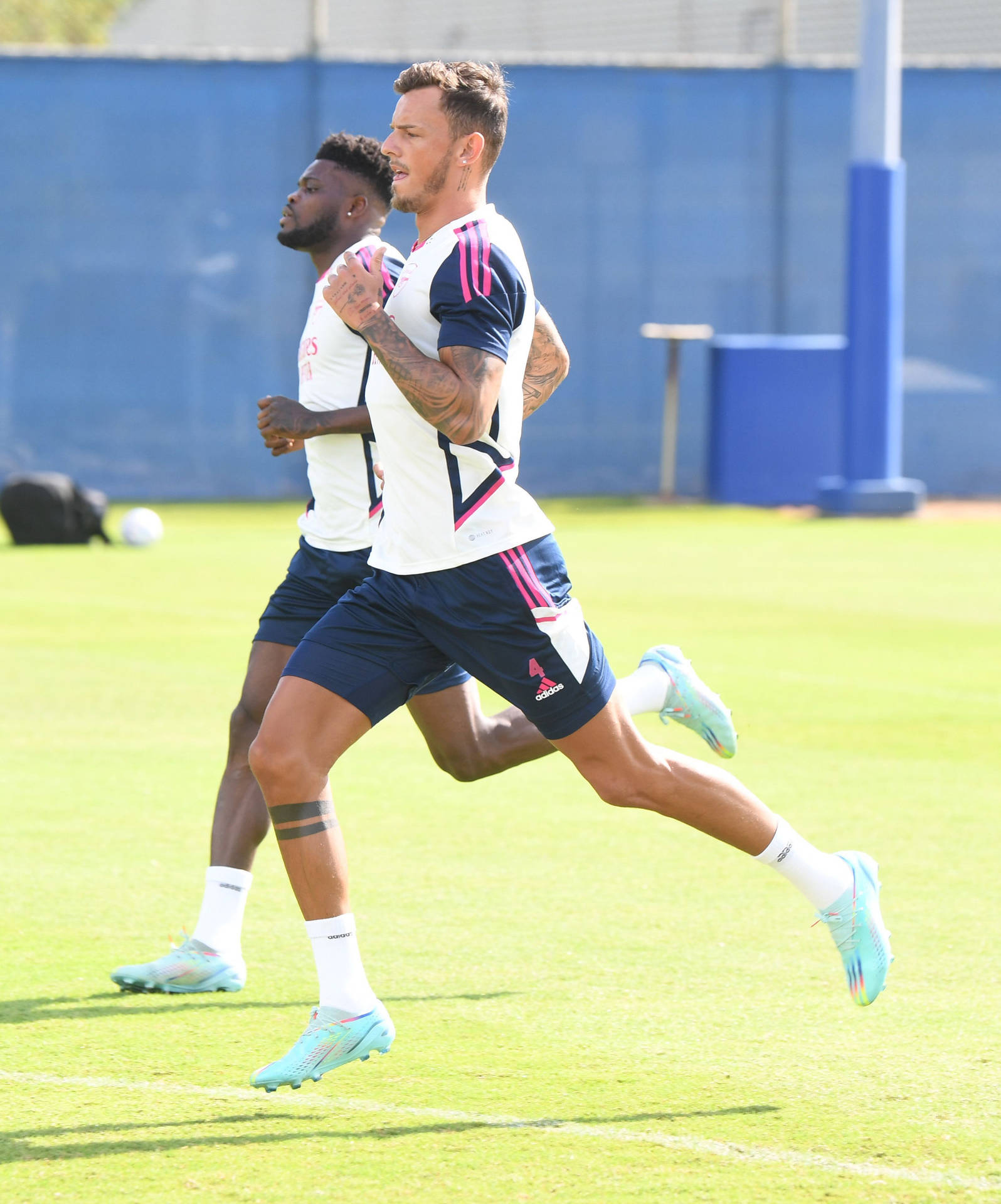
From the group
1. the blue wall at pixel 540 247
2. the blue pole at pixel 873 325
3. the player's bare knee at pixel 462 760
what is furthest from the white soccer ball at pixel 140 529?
the player's bare knee at pixel 462 760

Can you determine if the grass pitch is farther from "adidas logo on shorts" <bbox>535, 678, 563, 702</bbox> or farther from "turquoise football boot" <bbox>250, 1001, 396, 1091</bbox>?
"adidas logo on shorts" <bbox>535, 678, 563, 702</bbox>

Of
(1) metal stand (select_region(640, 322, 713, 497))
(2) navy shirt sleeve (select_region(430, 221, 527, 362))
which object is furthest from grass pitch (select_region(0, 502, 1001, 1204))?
(1) metal stand (select_region(640, 322, 713, 497))

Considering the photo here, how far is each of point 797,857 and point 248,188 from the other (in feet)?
66.7

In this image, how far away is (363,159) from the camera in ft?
18.8

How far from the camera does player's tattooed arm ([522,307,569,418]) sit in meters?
4.79

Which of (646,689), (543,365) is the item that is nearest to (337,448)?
(543,365)

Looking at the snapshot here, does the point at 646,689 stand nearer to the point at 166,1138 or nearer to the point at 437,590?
the point at 437,590

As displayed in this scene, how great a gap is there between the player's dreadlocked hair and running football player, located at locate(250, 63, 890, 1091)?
1388 mm

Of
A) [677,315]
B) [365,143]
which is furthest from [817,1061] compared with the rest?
[677,315]

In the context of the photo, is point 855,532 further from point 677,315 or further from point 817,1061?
point 817,1061

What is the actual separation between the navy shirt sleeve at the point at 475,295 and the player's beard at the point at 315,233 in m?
1.64

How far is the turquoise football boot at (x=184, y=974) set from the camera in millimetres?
4934

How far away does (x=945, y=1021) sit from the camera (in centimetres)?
473

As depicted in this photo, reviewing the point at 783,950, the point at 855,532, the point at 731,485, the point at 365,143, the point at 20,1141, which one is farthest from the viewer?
the point at 731,485
